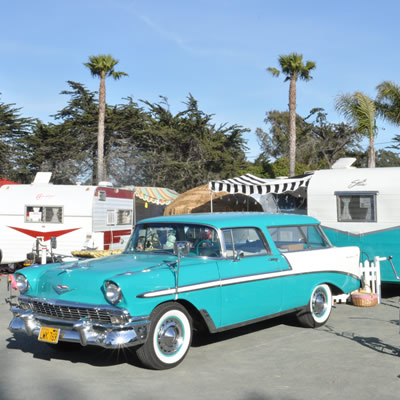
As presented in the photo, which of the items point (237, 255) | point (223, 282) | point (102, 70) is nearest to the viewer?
point (223, 282)

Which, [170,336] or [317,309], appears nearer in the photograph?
[170,336]

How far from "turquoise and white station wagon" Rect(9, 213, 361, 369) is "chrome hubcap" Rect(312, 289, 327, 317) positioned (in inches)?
0.6

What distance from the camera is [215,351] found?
642cm

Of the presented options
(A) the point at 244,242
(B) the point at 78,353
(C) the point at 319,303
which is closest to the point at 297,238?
(C) the point at 319,303

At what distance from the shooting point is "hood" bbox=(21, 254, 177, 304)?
18.2 feet

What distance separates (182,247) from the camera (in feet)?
19.6

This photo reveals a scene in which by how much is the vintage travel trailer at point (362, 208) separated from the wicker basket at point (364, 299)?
24.6 inches

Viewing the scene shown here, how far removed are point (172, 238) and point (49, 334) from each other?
1.92 m

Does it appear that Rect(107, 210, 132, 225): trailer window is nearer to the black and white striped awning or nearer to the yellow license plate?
the black and white striped awning

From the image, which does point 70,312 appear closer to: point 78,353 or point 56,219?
point 78,353

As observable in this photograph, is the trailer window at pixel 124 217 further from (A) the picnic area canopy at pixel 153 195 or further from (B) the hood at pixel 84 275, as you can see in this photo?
(B) the hood at pixel 84 275

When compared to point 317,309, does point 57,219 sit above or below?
above

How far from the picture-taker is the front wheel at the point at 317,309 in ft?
24.6

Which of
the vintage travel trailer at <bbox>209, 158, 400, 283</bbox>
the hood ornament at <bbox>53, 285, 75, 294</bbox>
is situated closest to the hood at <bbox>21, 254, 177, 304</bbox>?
the hood ornament at <bbox>53, 285, 75, 294</bbox>
